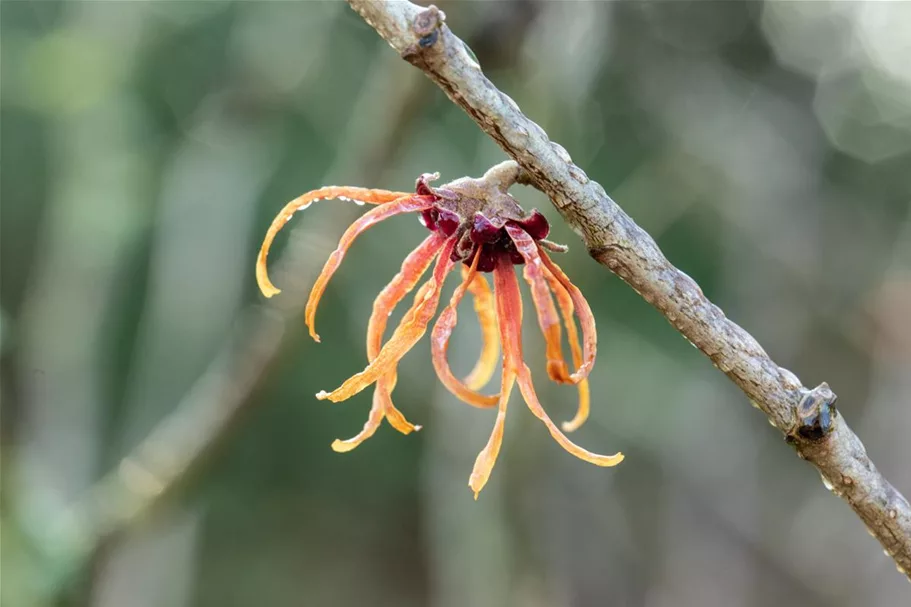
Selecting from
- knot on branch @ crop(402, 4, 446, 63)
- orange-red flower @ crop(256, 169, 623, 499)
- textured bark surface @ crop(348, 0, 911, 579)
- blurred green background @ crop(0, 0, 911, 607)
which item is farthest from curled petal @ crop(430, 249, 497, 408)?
blurred green background @ crop(0, 0, 911, 607)

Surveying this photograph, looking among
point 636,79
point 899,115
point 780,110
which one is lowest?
point 636,79

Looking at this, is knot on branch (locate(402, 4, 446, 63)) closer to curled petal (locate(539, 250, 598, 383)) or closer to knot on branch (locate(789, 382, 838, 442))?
curled petal (locate(539, 250, 598, 383))

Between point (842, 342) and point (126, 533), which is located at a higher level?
point (842, 342)

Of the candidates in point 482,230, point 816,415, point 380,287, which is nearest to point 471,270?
point 482,230

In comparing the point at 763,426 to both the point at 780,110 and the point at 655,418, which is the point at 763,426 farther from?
the point at 780,110

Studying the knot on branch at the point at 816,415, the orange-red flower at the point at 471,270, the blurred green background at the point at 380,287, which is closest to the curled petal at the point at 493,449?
the orange-red flower at the point at 471,270

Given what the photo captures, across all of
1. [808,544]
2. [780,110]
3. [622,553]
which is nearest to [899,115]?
[780,110]

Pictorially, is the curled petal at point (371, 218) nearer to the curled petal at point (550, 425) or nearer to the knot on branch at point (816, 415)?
the curled petal at point (550, 425)
